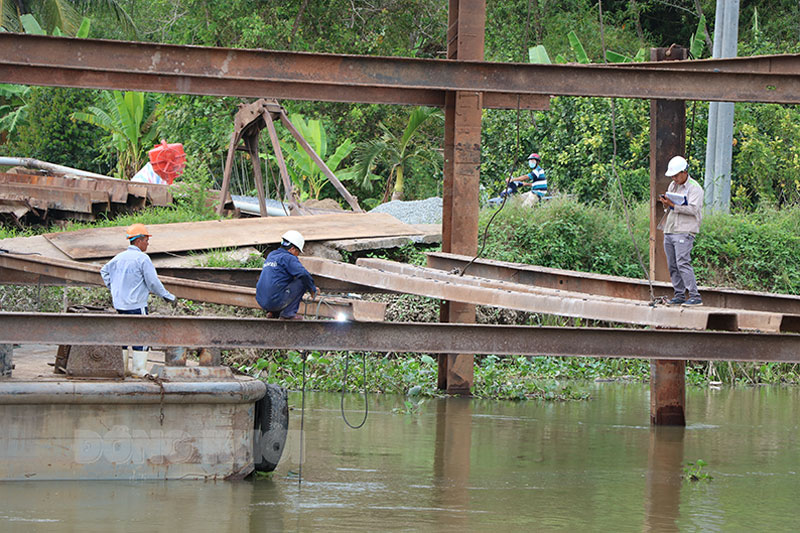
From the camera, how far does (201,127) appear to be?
2539 centimetres

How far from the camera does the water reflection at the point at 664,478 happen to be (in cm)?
777

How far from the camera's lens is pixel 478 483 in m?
8.79

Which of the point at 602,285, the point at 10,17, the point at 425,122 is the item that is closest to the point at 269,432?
the point at 602,285

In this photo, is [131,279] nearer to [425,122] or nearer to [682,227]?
[682,227]

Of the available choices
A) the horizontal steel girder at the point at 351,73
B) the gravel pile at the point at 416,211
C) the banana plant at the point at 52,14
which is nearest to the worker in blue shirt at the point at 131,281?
the horizontal steel girder at the point at 351,73

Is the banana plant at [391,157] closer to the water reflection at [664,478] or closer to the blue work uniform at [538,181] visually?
the blue work uniform at [538,181]

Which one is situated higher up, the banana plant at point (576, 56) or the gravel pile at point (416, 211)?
the banana plant at point (576, 56)

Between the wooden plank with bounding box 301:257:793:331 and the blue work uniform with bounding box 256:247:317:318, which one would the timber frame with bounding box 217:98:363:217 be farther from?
the blue work uniform with bounding box 256:247:317:318

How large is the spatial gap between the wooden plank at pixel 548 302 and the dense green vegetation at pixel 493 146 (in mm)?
3037

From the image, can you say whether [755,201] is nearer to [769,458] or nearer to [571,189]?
[571,189]

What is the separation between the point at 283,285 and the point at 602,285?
12.6ft

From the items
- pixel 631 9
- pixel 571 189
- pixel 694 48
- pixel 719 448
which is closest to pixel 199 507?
pixel 719 448

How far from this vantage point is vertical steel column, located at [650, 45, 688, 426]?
11211 millimetres

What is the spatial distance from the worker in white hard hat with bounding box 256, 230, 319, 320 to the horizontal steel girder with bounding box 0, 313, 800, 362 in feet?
1.99
